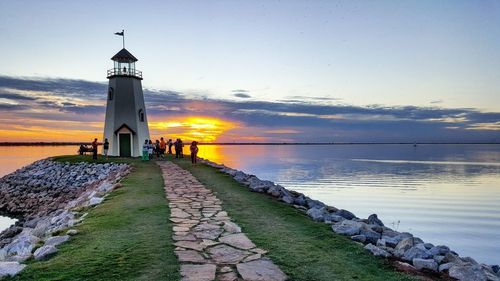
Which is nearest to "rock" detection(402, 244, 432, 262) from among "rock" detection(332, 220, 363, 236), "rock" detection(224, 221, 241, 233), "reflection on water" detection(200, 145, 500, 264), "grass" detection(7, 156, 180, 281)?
"rock" detection(332, 220, 363, 236)

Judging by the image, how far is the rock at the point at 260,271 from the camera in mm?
5494

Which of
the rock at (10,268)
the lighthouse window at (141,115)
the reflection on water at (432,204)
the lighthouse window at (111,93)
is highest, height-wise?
the lighthouse window at (111,93)

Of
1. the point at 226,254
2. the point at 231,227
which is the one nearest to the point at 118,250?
the point at 226,254

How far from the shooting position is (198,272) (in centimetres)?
561

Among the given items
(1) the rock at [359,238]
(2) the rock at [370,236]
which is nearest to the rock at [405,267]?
(1) the rock at [359,238]

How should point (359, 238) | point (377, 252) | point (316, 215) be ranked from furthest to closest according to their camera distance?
point (316, 215)
point (359, 238)
point (377, 252)

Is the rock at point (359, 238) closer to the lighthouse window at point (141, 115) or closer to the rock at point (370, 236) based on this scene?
the rock at point (370, 236)

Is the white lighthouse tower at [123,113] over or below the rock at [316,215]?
over

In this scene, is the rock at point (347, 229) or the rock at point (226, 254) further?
the rock at point (347, 229)

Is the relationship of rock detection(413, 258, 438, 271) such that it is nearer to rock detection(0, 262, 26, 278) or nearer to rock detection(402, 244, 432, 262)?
rock detection(402, 244, 432, 262)

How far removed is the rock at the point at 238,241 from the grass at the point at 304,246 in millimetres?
160

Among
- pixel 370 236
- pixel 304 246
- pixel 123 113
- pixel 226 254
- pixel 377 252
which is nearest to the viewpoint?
pixel 226 254

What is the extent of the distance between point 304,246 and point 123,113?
3551 cm

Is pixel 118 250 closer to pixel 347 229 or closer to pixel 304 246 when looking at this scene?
pixel 304 246
